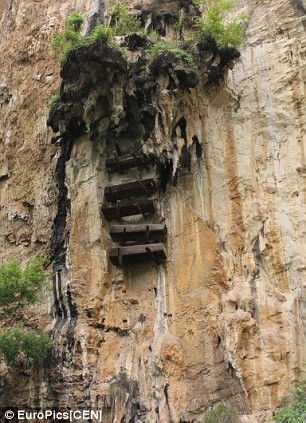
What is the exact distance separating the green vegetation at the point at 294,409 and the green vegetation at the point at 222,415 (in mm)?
717

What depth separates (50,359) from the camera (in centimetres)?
1278

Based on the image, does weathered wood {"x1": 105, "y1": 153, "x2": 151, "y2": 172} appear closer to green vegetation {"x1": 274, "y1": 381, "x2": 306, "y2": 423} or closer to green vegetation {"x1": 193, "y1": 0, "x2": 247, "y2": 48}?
green vegetation {"x1": 193, "y1": 0, "x2": 247, "y2": 48}

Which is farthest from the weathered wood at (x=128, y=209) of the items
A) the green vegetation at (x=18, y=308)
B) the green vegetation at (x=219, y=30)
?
the green vegetation at (x=219, y=30)

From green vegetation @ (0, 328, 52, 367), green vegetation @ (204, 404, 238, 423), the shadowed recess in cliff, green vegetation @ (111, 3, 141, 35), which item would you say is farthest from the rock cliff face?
green vegetation @ (111, 3, 141, 35)

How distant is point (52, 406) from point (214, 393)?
3195 millimetres

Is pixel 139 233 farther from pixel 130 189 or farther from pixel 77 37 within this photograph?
pixel 77 37

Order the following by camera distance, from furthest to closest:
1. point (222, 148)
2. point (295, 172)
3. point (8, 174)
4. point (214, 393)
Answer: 1. point (8, 174)
2. point (222, 148)
3. point (295, 172)
4. point (214, 393)

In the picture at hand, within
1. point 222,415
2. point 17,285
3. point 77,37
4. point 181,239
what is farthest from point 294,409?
point 77,37

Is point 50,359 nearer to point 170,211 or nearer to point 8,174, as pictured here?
point 170,211

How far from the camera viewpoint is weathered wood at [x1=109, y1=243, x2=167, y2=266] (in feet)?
43.4

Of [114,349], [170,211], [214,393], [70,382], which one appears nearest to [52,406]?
[70,382]

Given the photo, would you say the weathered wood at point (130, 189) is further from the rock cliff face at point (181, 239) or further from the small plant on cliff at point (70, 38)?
the small plant on cliff at point (70, 38)

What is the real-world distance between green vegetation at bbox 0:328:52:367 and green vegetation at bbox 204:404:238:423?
11.4ft

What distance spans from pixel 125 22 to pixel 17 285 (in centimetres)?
722
